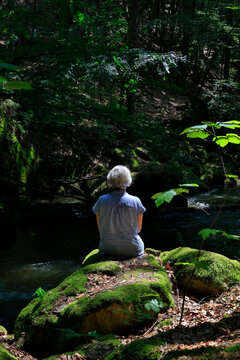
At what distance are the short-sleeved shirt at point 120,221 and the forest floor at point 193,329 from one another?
3.07 ft

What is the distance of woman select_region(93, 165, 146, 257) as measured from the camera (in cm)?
460

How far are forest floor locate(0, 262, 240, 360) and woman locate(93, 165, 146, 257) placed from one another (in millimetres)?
962

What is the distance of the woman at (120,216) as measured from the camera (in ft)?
15.1

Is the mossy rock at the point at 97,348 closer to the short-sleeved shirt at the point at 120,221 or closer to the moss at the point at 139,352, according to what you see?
the moss at the point at 139,352

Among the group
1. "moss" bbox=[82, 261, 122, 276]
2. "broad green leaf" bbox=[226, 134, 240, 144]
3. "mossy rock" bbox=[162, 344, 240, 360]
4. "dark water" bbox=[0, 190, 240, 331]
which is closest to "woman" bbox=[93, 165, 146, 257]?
"moss" bbox=[82, 261, 122, 276]

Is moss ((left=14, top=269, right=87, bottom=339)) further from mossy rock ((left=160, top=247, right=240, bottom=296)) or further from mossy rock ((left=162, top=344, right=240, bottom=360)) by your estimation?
mossy rock ((left=162, top=344, right=240, bottom=360))

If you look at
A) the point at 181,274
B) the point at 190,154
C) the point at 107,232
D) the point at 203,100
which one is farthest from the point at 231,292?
the point at 203,100

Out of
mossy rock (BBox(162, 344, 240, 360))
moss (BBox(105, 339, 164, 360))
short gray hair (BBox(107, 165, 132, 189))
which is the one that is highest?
short gray hair (BBox(107, 165, 132, 189))

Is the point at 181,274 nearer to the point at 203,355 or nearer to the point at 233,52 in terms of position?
the point at 203,355

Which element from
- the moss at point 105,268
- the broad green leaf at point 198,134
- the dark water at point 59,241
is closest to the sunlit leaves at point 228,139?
the broad green leaf at point 198,134

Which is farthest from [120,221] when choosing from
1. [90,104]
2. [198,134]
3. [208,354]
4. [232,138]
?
[208,354]

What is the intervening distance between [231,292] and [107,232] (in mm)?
1869

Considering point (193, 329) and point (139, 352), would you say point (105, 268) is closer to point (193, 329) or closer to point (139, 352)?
point (193, 329)

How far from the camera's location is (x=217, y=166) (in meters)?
17.0
